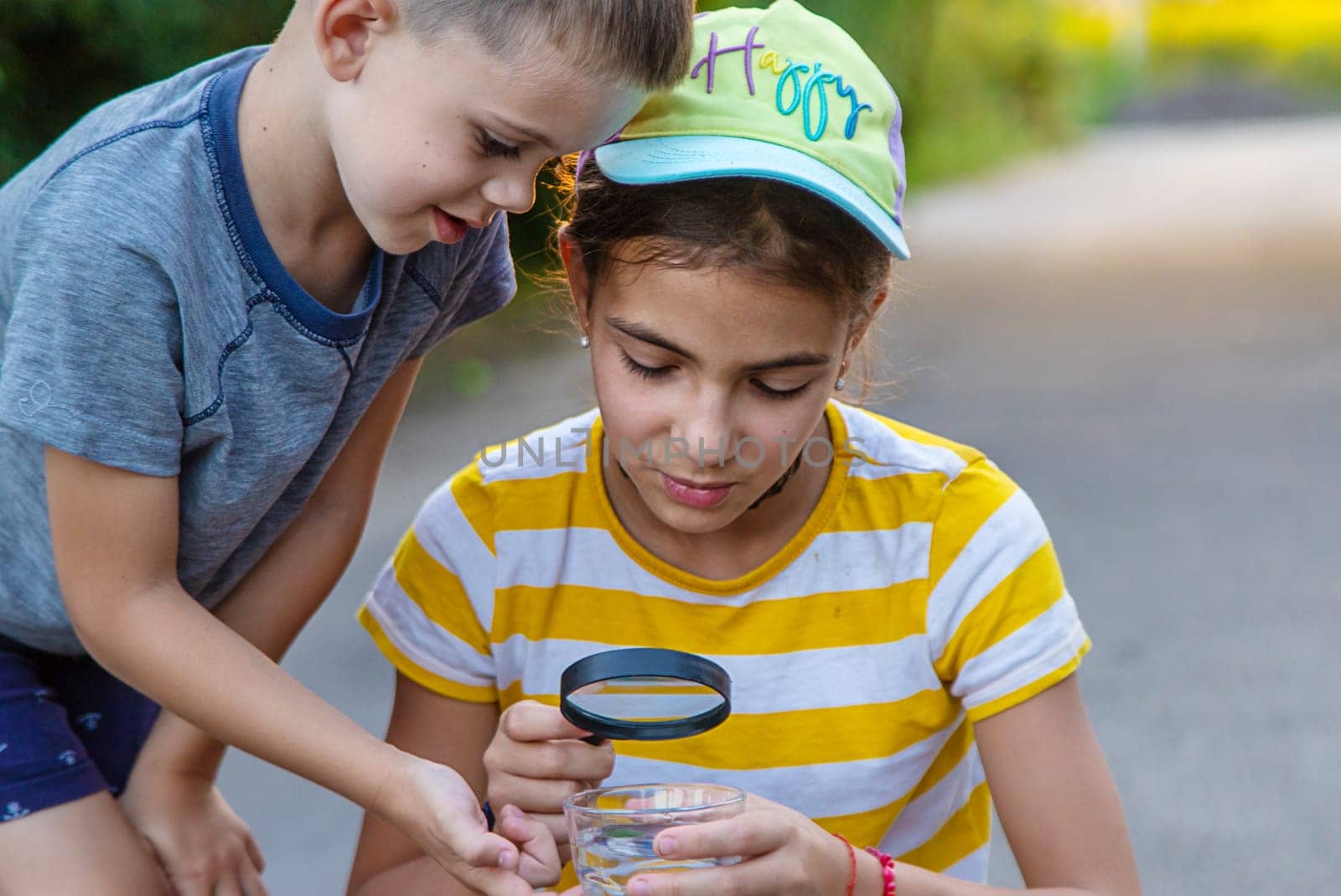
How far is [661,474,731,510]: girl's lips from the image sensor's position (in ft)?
6.43

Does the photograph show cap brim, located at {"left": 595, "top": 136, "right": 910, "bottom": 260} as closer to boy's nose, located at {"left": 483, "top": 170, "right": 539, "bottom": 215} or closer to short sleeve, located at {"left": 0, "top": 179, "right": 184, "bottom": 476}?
boy's nose, located at {"left": 483, "top": 170, "right": 539, "bottom": 215}

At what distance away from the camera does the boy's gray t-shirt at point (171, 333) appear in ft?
5.98

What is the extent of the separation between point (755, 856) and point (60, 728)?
38.5 inches

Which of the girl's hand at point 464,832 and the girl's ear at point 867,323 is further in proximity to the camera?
the girl's ear at point 867,323

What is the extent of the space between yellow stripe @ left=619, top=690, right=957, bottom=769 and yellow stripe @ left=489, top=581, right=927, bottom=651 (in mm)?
80

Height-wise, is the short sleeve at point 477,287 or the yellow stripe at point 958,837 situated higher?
the short sleeve at point 477,287

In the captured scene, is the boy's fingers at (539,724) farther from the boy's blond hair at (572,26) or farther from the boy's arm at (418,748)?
the boy's blond hair at (572,26)

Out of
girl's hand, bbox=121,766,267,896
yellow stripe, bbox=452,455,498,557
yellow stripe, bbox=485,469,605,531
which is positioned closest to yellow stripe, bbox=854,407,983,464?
yellow stripe, bbox=485,469,605,531

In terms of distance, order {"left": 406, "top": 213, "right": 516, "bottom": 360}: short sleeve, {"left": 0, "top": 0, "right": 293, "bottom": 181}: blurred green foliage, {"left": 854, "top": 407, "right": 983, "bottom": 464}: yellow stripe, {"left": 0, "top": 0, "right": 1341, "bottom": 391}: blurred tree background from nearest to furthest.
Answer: {"left": 854, "top": 407, "right": 983, "bottom": 464}: yellow stripe, {"left": 406, "top": 213, "right": 516, "bottom": 360}: short sleeve, {"left": 0, "top": 0, "right": 293, "bottom": 181}: blurred green foliage, {"left": 0, "top": 0, "right": 1341, "bottom": 391}: blurred tree background

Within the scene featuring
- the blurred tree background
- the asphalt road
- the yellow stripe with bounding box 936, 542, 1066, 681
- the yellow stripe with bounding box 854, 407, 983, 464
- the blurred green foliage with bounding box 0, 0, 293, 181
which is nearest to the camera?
the yellow stripe with bounding box 936, 542, 1066, 681

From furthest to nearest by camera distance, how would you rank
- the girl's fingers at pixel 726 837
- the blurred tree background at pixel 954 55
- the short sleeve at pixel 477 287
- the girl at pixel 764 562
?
1. the blurred tree background at pixel 954 55
2. the short sleeve at pixel 477 287
3. the girl at pixel 764 562
4. the girl's fingers at pixel 726 837

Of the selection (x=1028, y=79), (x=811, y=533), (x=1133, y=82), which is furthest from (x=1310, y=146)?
(x=811, y=533)

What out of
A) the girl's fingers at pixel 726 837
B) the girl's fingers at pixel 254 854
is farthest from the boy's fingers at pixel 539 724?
the girl's fingers at pixel 254 854

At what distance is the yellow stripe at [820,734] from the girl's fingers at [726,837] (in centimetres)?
35
